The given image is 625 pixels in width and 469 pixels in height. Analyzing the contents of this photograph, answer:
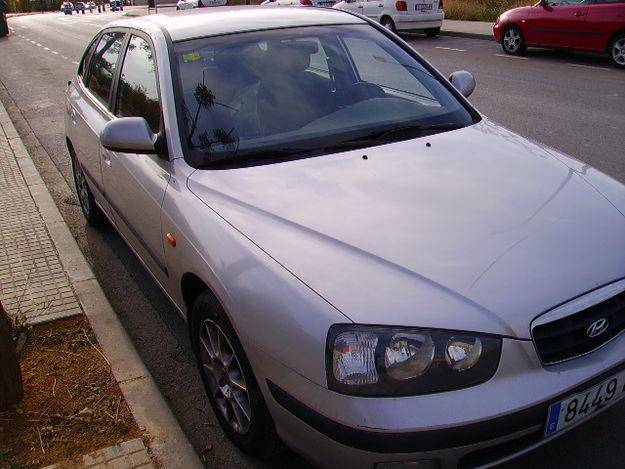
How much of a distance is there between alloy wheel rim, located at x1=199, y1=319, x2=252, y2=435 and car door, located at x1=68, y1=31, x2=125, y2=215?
1856 mm

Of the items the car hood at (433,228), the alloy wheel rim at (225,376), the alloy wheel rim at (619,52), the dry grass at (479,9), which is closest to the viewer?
the car hood at (433,228)

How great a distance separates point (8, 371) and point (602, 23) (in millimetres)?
11621

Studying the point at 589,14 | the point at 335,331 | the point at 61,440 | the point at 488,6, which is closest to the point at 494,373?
the point at 335,331

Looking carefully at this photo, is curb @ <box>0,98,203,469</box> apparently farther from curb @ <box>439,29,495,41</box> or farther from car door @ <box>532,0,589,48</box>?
curb @ <box>439,29,495,41</box>

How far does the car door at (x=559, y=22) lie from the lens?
11.8 metres

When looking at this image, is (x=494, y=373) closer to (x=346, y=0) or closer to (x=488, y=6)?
(x=346, y=0)

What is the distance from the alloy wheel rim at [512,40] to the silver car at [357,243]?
35.3ft

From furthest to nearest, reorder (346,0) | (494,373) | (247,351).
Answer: (346,0)
(247,351)
(494,373)

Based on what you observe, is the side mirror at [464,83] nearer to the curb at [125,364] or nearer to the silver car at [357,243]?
the silver car at [357,243]

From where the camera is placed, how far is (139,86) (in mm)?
3525

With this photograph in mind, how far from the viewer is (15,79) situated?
577 inches

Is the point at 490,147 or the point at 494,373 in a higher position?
the point at 490,147

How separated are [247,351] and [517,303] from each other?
96cm

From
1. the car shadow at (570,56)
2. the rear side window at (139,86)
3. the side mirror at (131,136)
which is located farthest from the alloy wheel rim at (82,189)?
the car shadow at (570,56)
